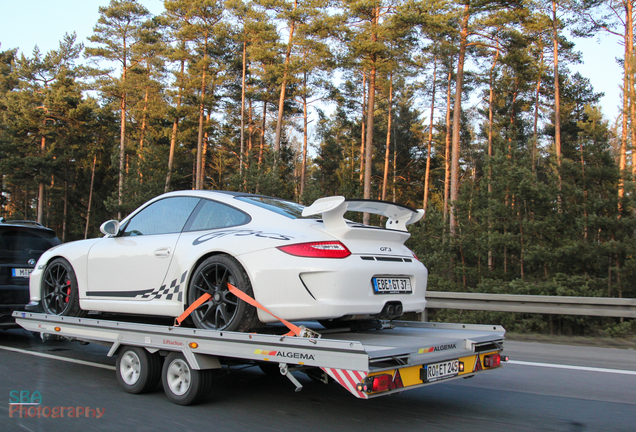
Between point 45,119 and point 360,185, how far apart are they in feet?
92.8

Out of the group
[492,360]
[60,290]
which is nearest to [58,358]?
[60,290]

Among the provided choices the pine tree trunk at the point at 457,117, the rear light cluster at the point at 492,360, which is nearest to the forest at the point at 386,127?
the pine tree trunk at the point at 457,117

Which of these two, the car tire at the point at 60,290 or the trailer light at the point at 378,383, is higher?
the car tire at the point at 60,290

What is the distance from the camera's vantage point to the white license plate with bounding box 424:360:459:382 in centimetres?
357

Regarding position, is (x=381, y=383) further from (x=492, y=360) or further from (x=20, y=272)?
(x=20, y=272)

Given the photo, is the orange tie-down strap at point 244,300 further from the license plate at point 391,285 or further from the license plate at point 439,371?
the license plate at point 439,371

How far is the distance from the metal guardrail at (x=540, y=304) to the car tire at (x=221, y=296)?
16.4ft

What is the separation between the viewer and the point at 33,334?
8.24 meters

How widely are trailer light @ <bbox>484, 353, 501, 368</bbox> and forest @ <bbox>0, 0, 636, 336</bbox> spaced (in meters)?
5.25

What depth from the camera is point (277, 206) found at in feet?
15.7

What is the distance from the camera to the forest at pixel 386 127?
53.2 feet

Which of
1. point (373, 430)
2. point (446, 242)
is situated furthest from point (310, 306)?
point (446, 242)

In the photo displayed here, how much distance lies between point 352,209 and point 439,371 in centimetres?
157

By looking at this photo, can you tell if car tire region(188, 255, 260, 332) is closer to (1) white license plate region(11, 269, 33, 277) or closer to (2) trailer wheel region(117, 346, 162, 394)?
(2) trailer wheel region(117, 346, 162, 394)
